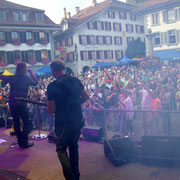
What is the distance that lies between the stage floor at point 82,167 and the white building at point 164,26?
84.6 feet

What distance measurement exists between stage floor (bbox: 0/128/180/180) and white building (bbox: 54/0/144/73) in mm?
30900

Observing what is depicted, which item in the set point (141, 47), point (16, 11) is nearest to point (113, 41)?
point (141, 47)

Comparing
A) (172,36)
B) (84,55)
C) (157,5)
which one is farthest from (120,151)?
(84,55)

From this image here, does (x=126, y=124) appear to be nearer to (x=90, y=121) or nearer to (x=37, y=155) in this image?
(x=90, y=121)

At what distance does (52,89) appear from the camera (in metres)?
3.29

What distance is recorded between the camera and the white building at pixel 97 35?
3659cm

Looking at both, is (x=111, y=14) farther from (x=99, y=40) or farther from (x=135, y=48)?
(x=135, y=48)

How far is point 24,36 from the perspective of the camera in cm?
3159

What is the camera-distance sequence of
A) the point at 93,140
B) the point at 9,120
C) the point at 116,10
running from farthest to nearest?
the point at 116,10 → the point at 9,120 → the point at 93,140

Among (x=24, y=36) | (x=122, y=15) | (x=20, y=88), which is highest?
(x=122, y=15)

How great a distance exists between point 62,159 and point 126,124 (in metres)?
4.08

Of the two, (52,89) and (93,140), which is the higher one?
(52,89)

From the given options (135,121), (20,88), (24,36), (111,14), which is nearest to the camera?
(20,88)

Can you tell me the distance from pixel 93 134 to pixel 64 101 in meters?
3.30
